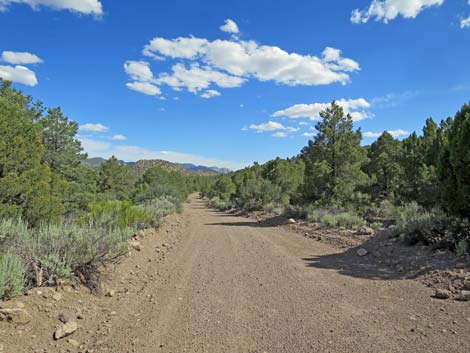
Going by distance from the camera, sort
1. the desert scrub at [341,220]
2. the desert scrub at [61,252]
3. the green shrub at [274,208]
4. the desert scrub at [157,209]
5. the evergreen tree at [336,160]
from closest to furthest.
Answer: the desert scrub at [61,252], the desert scrub at [341,220], the desert scrub at [157,209], the evergreen tree at [336,160], the green shrub at [274,208]

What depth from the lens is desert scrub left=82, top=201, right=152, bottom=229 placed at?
9.53 meters

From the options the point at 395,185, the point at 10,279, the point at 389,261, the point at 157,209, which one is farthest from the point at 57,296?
the point at 395,185

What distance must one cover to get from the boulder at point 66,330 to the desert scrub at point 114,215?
15.9 ft

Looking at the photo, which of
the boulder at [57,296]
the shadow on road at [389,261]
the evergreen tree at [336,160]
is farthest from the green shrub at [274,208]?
the boulder at [57,296]

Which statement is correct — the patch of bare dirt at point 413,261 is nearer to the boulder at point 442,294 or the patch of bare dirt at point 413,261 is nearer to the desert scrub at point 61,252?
the boulder at point 442,294

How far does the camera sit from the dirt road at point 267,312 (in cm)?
393

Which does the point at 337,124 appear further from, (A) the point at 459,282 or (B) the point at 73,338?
(B) the point at 73,338

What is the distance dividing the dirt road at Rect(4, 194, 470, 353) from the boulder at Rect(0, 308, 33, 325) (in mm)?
587

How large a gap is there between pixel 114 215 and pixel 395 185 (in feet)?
66.3

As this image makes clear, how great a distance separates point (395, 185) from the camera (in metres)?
23.4

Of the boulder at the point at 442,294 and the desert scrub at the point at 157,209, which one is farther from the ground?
the desert scrub at the point at 157,209

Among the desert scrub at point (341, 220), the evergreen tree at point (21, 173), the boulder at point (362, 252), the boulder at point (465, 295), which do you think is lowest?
the boulder at point (362, 252)

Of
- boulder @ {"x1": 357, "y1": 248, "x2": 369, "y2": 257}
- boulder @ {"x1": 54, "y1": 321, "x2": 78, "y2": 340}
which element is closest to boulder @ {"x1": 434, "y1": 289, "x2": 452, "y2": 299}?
boulder @ {"x1": 357, "y1": 248, "x2": 369, "y2": 257}

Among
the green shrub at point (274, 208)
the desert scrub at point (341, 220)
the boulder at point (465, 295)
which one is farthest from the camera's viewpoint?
the green shrub at point (274, 208)
